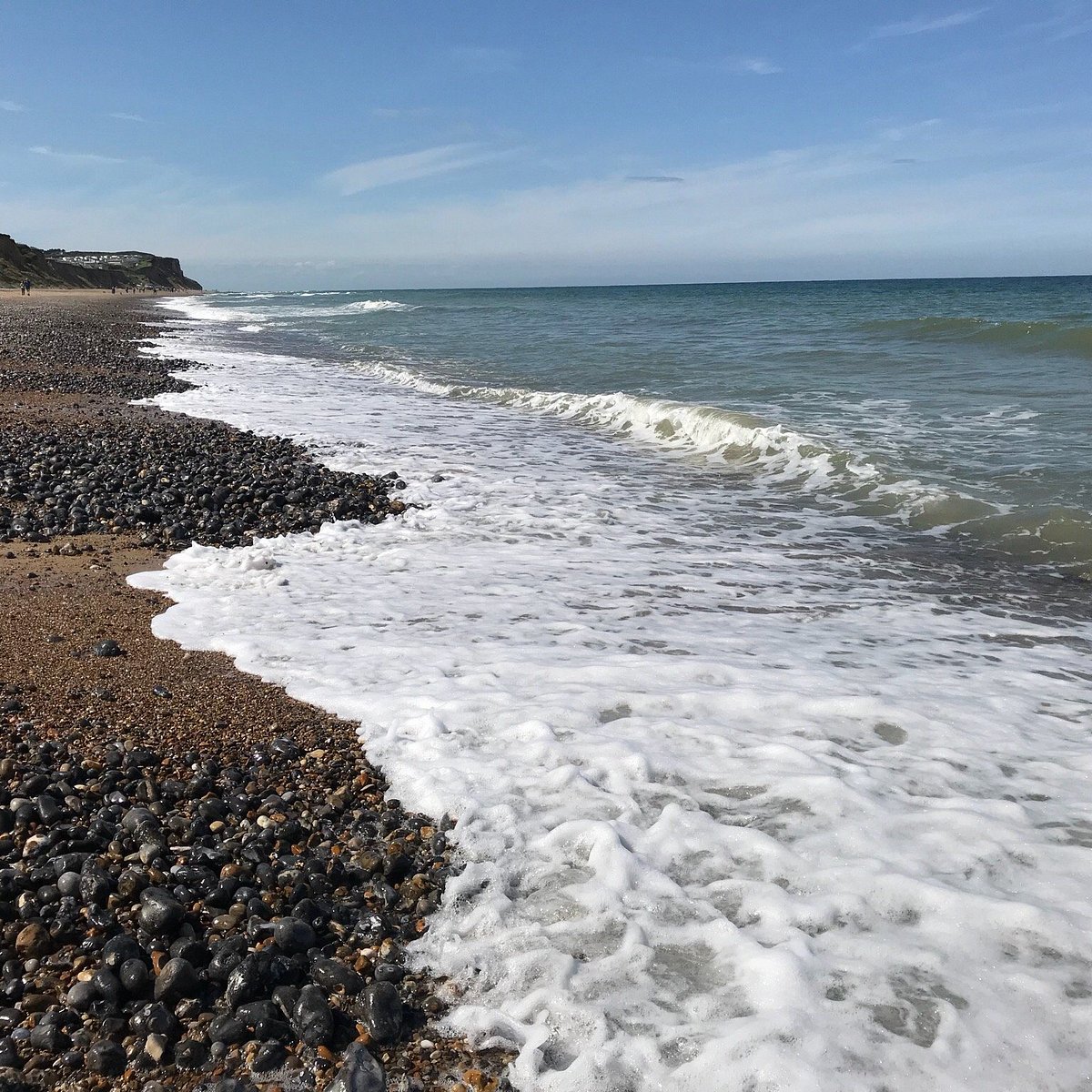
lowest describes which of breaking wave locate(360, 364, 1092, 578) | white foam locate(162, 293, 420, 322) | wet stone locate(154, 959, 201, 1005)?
wet stone locate(154, 959, 201, 1005)

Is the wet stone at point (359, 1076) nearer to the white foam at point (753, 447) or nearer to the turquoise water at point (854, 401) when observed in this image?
the turquoise water at point (854, 401)

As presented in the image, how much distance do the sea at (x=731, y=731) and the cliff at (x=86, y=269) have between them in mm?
77180

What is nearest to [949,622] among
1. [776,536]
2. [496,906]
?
[776,536]

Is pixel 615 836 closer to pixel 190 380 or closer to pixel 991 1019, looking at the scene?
pixel 991 1019

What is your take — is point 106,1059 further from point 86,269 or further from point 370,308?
point 86,269

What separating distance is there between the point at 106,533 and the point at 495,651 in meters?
4.27

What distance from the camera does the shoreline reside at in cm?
238

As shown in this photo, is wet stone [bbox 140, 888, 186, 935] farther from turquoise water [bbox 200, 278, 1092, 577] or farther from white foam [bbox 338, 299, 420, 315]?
white foam [bbox 338, 299, 420, 315]

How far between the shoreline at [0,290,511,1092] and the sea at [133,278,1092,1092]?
0.61ft

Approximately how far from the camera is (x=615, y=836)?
131 inches

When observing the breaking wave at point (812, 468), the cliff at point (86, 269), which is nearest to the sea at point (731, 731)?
the breaking wave at point (812, 468)

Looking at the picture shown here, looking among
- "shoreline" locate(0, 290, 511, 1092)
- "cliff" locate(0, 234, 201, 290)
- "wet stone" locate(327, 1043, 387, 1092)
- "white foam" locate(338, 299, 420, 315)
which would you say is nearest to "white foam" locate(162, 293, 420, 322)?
"white foam" locate(338, 299, 420, 315)

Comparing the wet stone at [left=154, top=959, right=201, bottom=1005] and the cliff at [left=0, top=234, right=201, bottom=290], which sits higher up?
the cliff at [left=0, top=234, right=201, bottom=290]

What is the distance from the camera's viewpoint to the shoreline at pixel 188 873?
7.80 ft
